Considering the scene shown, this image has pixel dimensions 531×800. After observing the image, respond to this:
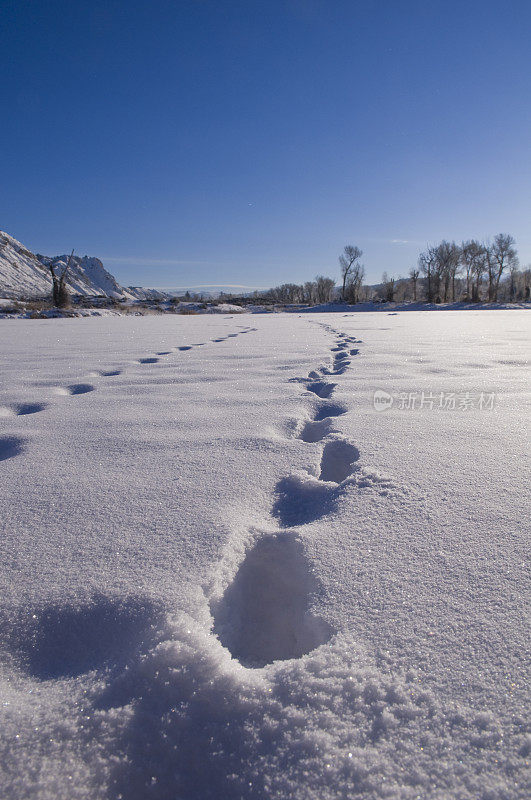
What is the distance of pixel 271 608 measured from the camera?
28.3 inches

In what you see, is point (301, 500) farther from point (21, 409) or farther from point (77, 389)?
point (77, 389)

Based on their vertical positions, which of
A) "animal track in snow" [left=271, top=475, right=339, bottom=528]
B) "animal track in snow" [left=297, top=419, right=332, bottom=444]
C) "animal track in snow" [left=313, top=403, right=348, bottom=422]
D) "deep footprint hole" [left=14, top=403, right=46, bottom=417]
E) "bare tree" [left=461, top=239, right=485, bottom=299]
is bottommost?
"animal track in snow" [left=271, top=475, right=339, bottom=528]

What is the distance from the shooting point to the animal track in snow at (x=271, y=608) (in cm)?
62

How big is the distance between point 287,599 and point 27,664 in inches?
16.5

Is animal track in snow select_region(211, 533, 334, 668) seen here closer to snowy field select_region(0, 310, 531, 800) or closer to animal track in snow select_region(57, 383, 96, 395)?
snowy field select_region(0, 310, 531, 800)

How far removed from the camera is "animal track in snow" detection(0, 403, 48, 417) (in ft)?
5.80

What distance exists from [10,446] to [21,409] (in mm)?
531

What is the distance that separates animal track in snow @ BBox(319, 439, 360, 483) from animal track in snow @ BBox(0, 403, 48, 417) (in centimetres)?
136

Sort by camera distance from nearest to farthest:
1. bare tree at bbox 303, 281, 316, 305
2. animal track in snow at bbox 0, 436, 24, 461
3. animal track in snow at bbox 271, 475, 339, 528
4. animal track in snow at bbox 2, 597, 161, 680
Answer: animal track in snow at bbox 2, 597, 161, 680 < animal track in snow at bbox 271, 475, 339, 528 < animal track in snow at bbox 0, 436, 24, 461 < bare tree at bbox 303, 281, 316, 305

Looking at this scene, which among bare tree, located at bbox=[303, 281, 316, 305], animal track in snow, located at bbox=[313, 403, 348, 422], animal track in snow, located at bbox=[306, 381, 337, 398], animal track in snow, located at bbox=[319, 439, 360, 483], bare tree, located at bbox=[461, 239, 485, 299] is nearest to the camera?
animal track in snow, located at bbox=[319, 439, 360, 483]

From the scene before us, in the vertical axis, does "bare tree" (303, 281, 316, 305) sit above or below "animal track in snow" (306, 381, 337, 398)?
above

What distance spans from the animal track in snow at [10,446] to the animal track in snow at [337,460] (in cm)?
103

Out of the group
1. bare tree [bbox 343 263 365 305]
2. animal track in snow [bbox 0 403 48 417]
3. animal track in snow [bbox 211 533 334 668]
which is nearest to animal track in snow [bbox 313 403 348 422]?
animal track in snow [bbox 211 533 334 668]

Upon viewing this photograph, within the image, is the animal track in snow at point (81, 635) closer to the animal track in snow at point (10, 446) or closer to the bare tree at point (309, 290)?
the animal track in snow at point (10, 446)
